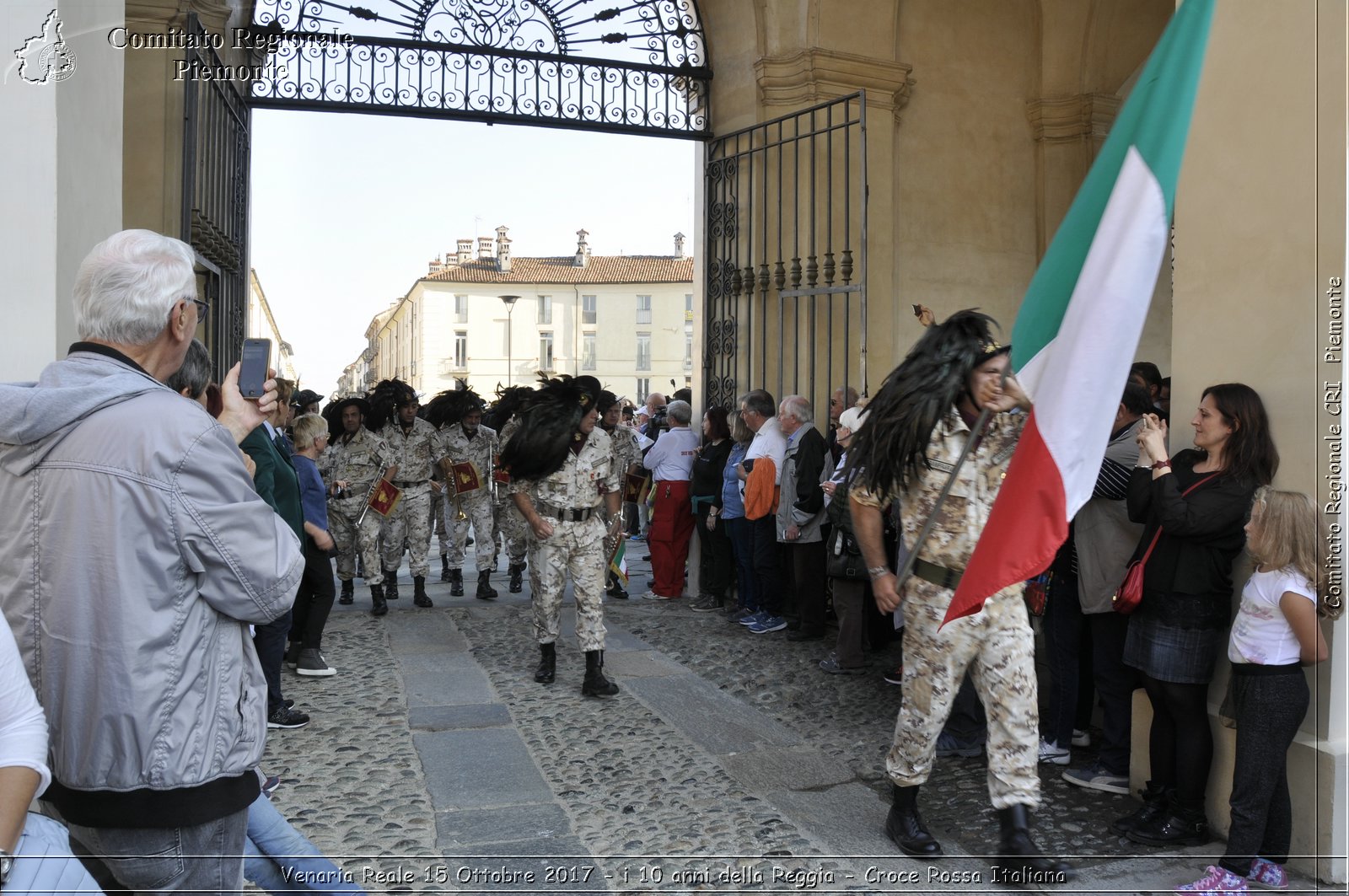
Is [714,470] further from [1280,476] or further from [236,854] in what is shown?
[236,854]

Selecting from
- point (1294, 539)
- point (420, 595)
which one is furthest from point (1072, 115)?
point (420, 595)

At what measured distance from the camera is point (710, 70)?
31.1 ft

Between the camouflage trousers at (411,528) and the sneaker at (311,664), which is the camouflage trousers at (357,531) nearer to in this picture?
the camouflage trousers at (411,528)

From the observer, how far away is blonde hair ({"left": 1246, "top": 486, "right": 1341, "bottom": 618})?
11.5 ft

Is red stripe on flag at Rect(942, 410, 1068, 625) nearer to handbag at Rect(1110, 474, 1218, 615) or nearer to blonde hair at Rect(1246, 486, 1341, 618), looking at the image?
blonde hair at Rect(1246, 486, 1341, 618)

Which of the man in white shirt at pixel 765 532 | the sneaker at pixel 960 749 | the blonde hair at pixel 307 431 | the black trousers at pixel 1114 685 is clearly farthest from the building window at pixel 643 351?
the black trousers at pixel 1114 685

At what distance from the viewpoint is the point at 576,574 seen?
20.8ft

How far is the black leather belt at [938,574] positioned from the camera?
12.3 ft

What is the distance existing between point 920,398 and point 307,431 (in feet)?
14.2

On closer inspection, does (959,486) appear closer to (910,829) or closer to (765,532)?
(910,829)

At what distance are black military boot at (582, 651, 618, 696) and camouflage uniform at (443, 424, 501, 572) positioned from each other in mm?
3895

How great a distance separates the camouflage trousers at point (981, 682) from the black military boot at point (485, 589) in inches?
252

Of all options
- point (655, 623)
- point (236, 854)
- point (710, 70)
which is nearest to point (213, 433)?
point (236, 854)

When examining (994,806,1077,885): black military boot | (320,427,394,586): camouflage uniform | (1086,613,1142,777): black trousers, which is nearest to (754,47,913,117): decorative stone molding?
(320,427,394,586): camouflage uniform
